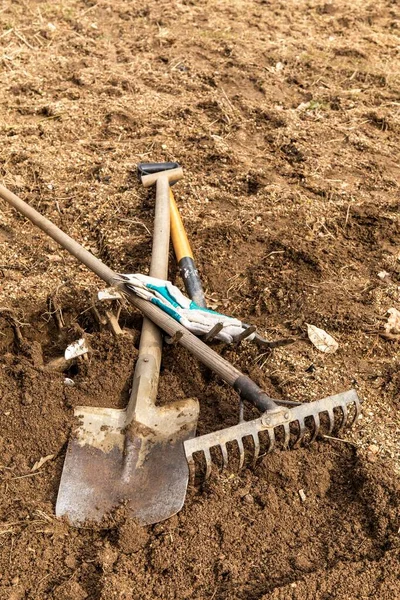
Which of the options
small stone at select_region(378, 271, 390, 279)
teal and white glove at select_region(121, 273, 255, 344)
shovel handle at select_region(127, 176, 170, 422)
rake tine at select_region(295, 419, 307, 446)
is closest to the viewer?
rake tine at select_region(295, 419, 307, 446)

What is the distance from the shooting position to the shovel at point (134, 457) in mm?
3016

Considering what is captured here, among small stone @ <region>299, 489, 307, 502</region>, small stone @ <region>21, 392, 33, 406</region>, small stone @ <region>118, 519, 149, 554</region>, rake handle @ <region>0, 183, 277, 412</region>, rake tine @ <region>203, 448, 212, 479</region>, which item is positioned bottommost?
small stone @ <region>118, 519, 149, 554</region>

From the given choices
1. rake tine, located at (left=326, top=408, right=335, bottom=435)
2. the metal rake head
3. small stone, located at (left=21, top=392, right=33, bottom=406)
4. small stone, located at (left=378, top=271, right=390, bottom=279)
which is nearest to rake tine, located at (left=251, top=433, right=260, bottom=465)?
the metal rake head

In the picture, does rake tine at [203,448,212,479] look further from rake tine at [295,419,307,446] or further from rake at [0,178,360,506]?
rake tine at [295,419,307,446]

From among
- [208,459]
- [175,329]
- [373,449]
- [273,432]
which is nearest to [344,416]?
[373,449]

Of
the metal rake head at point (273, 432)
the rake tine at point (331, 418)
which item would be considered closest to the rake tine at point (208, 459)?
the metal rake head at point (273, 432)

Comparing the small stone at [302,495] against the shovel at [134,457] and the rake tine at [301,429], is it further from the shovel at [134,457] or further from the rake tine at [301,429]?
the shovel at [134,457]

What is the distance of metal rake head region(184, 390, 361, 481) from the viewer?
118 inches

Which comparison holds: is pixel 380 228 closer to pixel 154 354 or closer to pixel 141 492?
pixel 154 354

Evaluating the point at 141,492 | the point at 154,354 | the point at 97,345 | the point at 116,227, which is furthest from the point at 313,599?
the point at 116,227

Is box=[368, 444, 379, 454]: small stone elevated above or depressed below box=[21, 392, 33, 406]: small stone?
above

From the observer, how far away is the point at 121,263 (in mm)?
4340

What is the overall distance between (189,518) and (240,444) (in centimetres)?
37

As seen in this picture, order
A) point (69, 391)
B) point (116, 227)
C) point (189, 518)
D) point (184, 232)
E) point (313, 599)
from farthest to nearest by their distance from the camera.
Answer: point (116, 227)
point (184, 232)
point (69, 391)
point (189, 518)
point (313, 599)
